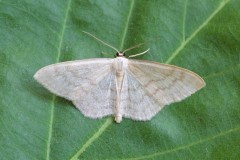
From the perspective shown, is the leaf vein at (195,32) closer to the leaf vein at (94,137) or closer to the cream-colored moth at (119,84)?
the cream-colored moth at (119,84)

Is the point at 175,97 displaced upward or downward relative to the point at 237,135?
upward

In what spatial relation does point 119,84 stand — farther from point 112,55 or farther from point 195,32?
point 195,32

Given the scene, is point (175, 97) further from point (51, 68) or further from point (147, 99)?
point (51, 68)

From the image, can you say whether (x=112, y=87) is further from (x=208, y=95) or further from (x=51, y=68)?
(x=208, y=95)

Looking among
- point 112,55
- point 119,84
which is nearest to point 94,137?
point 119,84

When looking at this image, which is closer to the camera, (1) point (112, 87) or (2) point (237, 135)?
(2) point (237, 135)

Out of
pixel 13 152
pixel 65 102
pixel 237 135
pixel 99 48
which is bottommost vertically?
pixel 13 152

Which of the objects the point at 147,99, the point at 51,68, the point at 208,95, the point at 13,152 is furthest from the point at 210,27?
the point at 13,152
